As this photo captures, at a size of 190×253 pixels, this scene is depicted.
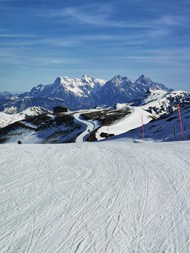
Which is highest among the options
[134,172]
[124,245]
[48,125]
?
[48,125]

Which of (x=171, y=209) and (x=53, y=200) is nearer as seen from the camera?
(x=171, y=209)

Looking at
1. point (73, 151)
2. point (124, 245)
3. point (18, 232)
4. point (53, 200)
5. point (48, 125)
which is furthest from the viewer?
point (48, 125)

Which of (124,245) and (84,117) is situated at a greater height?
(84,117)

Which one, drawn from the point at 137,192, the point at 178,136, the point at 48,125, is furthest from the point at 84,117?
the point at 137,192

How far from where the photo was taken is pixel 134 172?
1366 cm

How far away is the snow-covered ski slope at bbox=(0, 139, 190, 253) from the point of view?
7.50 meters

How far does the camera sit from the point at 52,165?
50.2ft

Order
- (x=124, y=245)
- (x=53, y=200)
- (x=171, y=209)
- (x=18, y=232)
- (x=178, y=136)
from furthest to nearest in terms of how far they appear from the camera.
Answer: (x=178, y=136)
(x=53, y=200)
(x=171, y=209)
(x=18, y=232)
(x=124, y=245)

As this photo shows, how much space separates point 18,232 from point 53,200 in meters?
2.35

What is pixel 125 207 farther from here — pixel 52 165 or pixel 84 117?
pixel 84 117

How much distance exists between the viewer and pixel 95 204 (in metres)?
9.88

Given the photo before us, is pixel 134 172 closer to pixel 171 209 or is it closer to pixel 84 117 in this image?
pixel 171 209

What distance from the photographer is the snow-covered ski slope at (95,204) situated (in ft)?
24.6

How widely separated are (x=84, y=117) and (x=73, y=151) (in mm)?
101105
